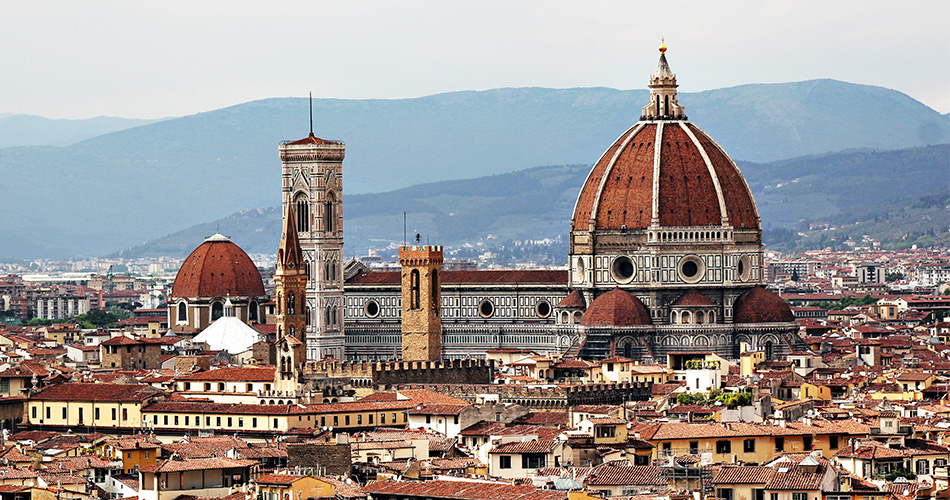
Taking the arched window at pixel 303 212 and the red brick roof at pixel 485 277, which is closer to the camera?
the red brick roof at pixel 485 277

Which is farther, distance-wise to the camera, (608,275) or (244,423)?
(608,275)

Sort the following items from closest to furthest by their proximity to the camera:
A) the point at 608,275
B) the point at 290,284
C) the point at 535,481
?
the point at 535,481 < the point at 290,284 < the point at 608,275

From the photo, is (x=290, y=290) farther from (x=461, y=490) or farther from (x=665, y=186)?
(x=461, y=490)

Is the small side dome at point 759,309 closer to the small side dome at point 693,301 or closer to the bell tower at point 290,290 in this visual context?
the small side dome at point 693,301

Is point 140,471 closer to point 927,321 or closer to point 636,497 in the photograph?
point 636,497

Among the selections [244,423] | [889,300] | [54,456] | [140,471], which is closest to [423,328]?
[244,423]

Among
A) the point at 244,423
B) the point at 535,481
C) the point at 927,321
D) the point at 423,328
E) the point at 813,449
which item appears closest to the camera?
the point at 535,481

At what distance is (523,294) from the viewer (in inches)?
5285

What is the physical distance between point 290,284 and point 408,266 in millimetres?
14734

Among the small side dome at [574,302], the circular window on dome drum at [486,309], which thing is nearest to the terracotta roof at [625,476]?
the small side dome at [574,302]

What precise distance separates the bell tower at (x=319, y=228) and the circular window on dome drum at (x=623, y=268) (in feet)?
51.8

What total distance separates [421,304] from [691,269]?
63.3 feet

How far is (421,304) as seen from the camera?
114938 millimetres

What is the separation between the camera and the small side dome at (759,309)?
125 meters
